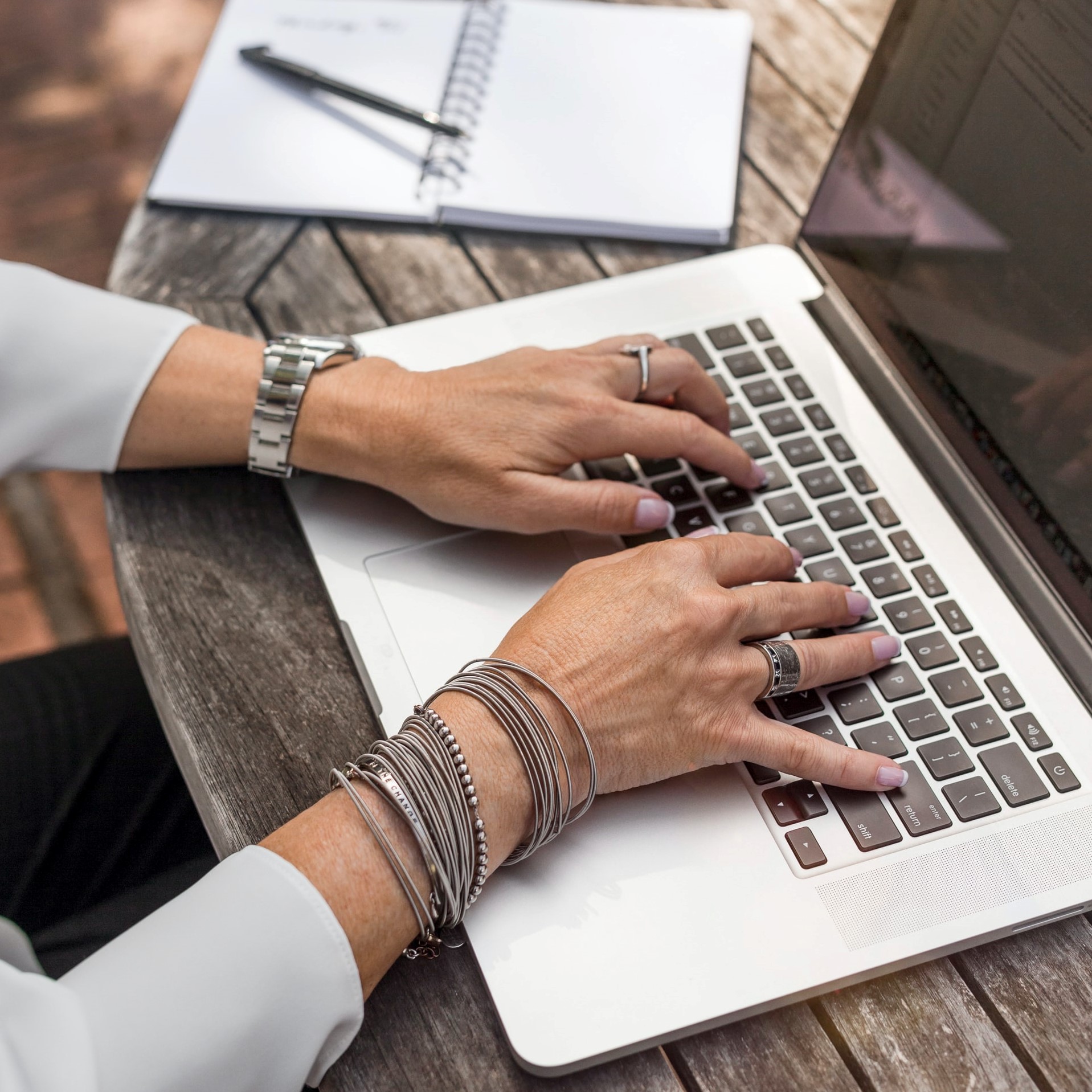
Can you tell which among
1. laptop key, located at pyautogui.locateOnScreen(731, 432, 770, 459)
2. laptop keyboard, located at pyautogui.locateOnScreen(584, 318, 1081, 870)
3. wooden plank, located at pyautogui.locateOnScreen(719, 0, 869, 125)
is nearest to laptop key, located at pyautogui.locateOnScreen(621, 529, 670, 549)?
laptop keyboard, located at pyautogui.locateOnScreen(584, 318, 1081, 870)

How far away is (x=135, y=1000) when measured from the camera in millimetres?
524

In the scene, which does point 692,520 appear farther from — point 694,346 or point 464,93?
point 464,93

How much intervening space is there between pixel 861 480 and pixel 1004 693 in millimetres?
198

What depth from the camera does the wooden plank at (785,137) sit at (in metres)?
1.01

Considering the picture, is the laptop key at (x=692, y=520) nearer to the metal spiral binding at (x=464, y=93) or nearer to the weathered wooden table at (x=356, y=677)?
the weathered wooden table at (x=356, y=677)

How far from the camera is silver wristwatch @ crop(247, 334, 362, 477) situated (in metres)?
0.77

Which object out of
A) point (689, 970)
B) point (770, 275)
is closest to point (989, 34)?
point (770, 275)

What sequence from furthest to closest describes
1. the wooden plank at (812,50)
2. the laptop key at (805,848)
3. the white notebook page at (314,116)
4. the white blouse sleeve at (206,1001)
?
the wooden plank at (812,50)
the white notebook page at (314,116)
the laptop key at (805,848)
the white blouse sleeve at (206,1001)

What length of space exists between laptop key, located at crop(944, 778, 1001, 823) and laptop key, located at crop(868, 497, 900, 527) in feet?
0.68

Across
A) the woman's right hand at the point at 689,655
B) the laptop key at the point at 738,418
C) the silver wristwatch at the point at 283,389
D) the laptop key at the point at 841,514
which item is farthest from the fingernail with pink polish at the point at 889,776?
the silver wristwatch at the point at 283,389

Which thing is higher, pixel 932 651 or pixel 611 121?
pixel 611 121

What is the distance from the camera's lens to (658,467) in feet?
2.63

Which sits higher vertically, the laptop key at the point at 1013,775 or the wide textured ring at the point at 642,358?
the wide textured ring at the point at 642,358

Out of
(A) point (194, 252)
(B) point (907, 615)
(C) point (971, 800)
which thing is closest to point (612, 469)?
(B) point (907, 615)
